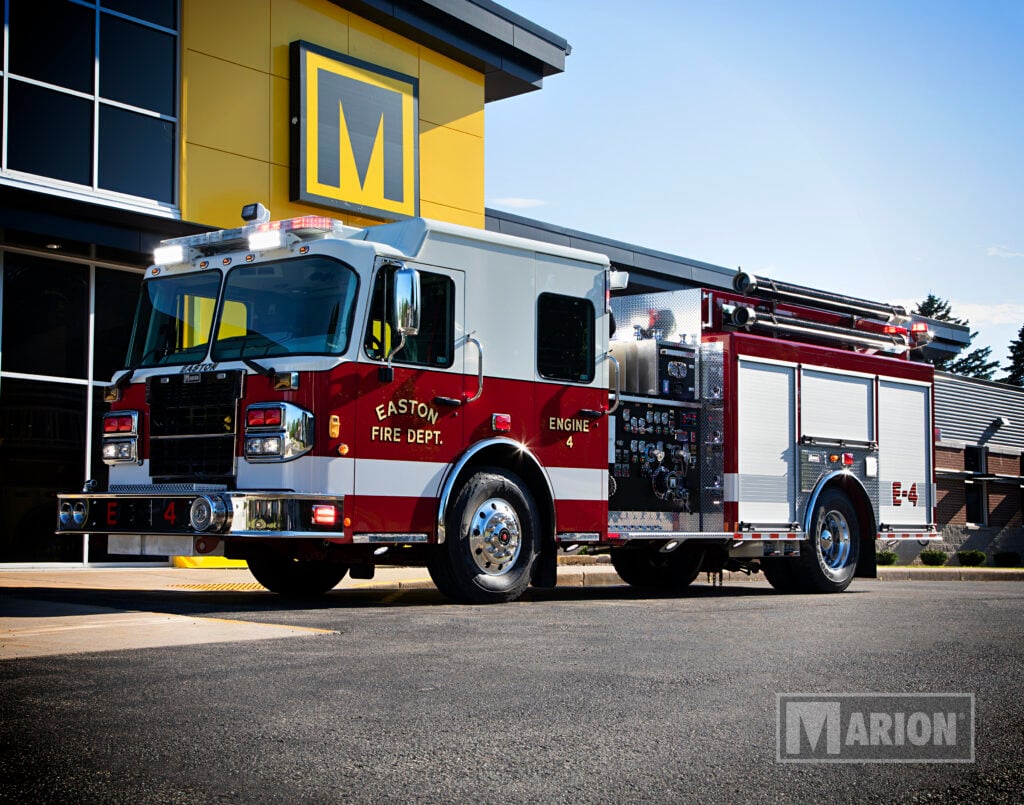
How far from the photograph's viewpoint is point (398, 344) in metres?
10.0

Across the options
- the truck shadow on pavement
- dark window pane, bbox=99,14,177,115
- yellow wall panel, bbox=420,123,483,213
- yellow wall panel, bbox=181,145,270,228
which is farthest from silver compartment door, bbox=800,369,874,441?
dark window pane, bbox=99,14,177,115

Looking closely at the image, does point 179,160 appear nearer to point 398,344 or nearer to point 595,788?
point 398,344

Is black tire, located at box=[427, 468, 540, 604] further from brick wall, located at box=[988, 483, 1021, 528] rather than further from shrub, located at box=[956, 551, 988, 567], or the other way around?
brick wall, located at box=[988, 483, 1021, 528]

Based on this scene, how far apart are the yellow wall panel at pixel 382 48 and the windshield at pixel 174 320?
9667 millimetres

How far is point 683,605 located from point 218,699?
6678mm

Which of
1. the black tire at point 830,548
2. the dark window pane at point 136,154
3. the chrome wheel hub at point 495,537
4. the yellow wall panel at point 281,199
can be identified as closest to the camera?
the chrome wheel hub at point 495,537

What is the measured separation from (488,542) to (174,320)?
3267 millimetres

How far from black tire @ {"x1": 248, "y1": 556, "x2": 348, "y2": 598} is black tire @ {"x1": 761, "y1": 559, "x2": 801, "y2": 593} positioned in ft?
16.9

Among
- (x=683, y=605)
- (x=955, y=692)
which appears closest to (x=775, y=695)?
(x=955, y=692)

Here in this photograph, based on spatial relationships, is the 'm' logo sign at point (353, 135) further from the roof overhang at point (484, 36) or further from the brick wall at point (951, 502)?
the brick wall at point (951, 502)

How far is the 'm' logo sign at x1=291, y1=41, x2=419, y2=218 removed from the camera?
18359mm

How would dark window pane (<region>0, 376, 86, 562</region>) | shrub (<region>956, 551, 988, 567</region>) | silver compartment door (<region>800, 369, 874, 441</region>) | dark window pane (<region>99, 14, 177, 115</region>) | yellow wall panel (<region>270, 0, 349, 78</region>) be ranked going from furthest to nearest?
shrub (<region>956, 551, 988, 567</region>) → yellow wall panel (<region>270, 0, 349, 78</region>) → dark window pane (<region>99, 14, 177, 115</region>) → dark window pane (<region>0, 376, 86, 562</region>) → silver compartment door (<region>800, 369, 874, 441</region>)

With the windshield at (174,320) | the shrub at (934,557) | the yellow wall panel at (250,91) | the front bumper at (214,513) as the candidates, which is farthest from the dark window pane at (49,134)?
the shrub at (934,557)

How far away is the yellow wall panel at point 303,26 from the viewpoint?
18266 millimetres
